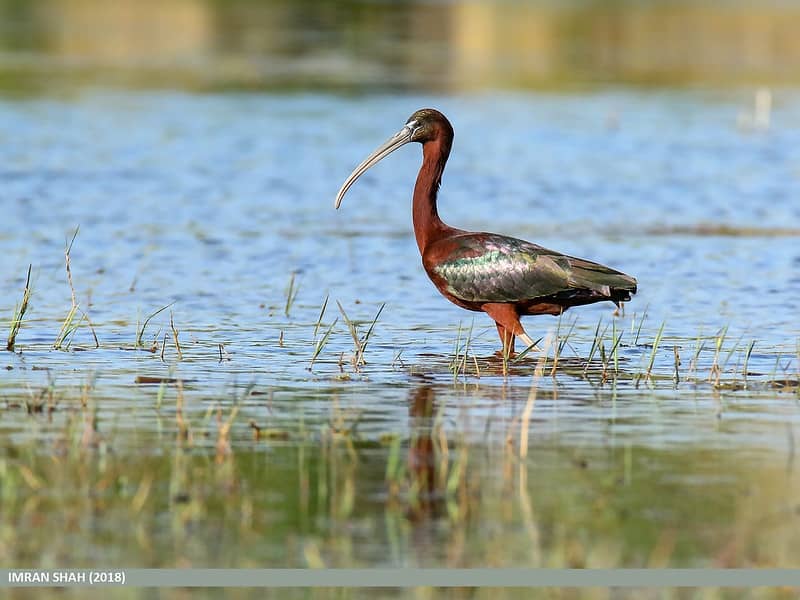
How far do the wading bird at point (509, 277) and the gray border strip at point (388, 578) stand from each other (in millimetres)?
4243

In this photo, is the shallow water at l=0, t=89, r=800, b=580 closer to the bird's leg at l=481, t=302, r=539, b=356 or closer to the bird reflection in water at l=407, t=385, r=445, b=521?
the bird reflection in water at l=407, t=385, r=445, b=521

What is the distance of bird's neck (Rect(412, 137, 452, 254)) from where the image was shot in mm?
10328

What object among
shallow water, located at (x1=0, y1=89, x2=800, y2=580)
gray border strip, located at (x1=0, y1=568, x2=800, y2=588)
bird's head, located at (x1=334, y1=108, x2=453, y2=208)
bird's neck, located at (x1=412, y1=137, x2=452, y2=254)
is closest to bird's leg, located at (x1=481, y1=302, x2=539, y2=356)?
shallow water, located at (x1=0, y1=89, x2=800, y2=580)

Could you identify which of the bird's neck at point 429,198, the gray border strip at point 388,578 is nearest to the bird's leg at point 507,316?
the bird's neck at point 429,198

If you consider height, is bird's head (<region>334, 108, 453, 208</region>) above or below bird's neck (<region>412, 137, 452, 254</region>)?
above

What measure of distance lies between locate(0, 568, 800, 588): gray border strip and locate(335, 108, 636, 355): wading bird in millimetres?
4243

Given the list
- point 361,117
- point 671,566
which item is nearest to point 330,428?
point 671,566

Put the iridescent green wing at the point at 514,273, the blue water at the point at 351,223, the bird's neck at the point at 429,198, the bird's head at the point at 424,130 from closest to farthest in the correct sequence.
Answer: the iridescent green wing at the point at 514,273, the blue water at the point at 351,223, the bird's neck at the point at 429,198, the bird's head at the point at 424,130

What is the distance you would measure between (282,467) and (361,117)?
69.2 ft

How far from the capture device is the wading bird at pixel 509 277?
32.2 feet

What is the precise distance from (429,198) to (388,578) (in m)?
5.28

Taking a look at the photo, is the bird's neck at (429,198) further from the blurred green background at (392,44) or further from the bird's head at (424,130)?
the blurred green background at (392,44)

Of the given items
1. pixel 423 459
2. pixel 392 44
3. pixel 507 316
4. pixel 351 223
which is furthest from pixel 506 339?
pixel 392 44

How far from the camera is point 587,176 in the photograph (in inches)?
835
